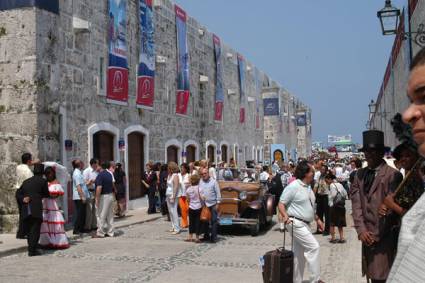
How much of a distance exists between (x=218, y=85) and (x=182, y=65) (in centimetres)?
558

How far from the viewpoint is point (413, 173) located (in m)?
4.45

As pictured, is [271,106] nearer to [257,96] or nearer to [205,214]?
[257,96]

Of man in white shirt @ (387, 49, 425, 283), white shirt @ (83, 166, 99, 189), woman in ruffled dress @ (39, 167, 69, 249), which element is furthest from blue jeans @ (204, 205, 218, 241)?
man in white shirt @ (387, 49, 425, 283)

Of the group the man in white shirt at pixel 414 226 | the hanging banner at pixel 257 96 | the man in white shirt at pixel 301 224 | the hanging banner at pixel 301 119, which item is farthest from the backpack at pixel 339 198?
the hanging banner at pixel 301 119

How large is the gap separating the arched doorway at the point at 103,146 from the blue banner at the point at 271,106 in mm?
21212

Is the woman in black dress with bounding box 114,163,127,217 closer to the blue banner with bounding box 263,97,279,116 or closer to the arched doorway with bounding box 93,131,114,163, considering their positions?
the arched doorway with bounding box 93,131,114,163

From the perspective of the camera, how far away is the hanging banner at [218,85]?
26.0m

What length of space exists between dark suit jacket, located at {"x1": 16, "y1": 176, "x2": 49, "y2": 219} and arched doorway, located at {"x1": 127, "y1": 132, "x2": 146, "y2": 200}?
7.32 meters

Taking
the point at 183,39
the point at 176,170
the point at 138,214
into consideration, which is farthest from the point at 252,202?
the point at 183,39

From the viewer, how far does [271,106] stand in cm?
3578

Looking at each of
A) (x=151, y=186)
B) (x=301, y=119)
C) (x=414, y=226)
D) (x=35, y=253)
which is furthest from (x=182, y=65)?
(x=301, y=119)

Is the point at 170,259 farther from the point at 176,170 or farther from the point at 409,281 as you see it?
the point at 409,281

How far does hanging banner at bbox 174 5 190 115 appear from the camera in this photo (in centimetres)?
2070

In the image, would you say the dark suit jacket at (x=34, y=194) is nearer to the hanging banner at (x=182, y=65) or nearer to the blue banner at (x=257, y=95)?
the hanging banner at (x=182, y=65)
